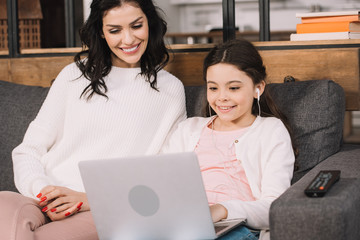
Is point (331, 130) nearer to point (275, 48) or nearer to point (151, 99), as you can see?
point (275, 48)

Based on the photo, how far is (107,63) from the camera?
6.33ft

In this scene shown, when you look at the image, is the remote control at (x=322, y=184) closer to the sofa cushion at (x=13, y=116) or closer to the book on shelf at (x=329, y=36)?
the book on shelf at (x=329, y=36)

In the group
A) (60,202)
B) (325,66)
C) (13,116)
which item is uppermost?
(325,66)

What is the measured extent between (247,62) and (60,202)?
2.29 feet

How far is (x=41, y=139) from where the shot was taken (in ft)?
5.93

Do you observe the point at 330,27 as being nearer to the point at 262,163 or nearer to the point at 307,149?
the point at 307,149

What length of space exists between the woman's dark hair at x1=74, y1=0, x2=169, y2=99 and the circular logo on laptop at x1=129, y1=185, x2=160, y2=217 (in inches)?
27.0

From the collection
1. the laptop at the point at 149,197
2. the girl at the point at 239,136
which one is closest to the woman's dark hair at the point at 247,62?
the girl at the point at 239,136

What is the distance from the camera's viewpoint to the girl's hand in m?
1.35

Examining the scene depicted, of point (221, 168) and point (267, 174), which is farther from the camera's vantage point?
point (221, 168)

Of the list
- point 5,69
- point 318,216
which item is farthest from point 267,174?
point 5,69

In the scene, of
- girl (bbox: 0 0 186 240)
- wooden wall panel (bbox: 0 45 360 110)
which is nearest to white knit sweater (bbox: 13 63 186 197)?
girl (bbox: 0 0 186 240)

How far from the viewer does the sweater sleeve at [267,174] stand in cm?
142

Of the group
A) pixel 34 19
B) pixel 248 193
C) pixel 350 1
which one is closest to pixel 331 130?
pixel 248 193
